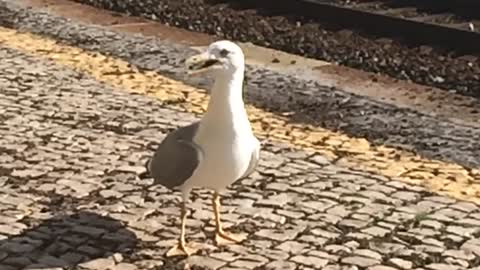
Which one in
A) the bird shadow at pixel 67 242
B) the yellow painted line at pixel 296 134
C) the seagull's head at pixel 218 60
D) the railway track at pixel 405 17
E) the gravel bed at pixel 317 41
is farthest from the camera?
the railway track at pixel 405 17

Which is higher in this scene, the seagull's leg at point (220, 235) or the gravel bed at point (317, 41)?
the gravel bed at point (317, 41)

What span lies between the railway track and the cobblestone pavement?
275 centimetres

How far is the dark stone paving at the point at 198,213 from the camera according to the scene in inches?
227

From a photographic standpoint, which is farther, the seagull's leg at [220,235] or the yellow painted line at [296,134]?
the yellow painted line at [296,134]

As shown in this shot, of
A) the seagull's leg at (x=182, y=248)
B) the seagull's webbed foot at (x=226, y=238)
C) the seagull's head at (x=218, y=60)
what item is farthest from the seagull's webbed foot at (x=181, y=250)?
the seagull's head at (x=218, y=60)

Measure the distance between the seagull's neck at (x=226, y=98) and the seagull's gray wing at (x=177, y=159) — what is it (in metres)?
0.20

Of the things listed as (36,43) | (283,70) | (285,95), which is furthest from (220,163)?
(36,43)

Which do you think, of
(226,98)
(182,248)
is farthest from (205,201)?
(226,98)

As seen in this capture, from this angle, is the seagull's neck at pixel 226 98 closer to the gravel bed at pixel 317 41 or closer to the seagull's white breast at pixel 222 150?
the seagull's white breast at pixel 222 150

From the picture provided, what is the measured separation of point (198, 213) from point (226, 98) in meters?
1.12

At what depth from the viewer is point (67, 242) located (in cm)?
594

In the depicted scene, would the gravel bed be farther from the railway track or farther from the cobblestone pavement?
the cobblestone pavement

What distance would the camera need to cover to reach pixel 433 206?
6.52m

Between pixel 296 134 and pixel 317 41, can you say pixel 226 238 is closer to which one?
pixel 296 134
